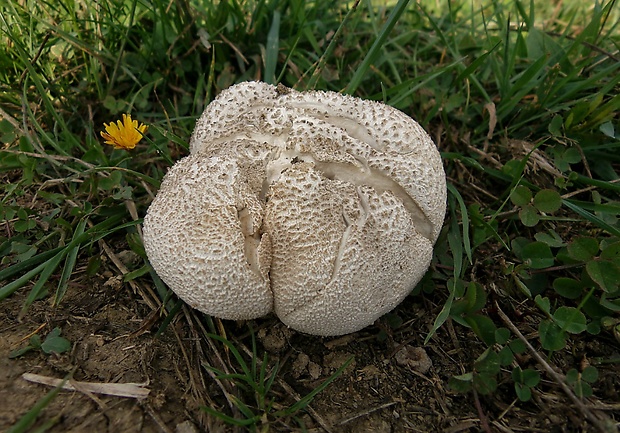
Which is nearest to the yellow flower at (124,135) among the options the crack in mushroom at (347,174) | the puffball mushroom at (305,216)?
the puffball mushroom at (305,216)

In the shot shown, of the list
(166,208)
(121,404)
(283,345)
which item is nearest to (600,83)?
(283,345)

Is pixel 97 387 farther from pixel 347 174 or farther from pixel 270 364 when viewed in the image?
pixel 347 174

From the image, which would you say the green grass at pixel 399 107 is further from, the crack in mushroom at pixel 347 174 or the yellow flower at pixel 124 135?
the crack in mushroom at pixel 347 174

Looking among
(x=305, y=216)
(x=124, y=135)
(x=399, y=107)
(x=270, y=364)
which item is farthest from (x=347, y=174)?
(x=124, y=135)

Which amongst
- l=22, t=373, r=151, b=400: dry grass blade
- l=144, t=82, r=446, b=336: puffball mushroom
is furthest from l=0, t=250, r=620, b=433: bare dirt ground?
l=144, t=82, r=446, b=336: puffball mushroom

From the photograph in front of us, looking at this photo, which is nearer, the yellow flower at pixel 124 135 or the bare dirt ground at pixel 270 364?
the bare dirt ground at pixel 270 364

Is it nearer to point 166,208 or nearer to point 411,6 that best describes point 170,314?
point 166,208

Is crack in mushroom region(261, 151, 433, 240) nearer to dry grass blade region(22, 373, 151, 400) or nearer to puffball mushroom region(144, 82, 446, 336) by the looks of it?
puffball mushroom region(144, 82, 446, 336)
